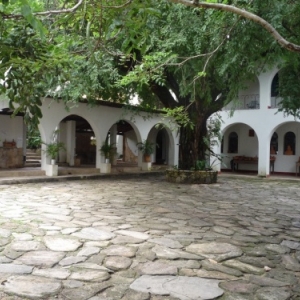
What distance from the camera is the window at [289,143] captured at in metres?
18.6

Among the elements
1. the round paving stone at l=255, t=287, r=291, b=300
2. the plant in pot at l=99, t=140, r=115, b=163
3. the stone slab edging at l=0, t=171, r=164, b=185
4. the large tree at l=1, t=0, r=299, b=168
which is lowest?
the round paving stone at l=255, t=287, r=291, b=300

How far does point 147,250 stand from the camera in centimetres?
447

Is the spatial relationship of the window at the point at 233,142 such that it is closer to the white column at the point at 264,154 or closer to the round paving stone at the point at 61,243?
the white column at the point at 264,154

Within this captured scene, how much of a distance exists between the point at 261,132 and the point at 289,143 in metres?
2.32

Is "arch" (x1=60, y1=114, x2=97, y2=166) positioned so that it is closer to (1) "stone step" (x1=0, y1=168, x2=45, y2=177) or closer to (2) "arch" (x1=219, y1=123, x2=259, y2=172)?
(1) "stone step" (x1=0, y1=168, x2=45, y2=177)

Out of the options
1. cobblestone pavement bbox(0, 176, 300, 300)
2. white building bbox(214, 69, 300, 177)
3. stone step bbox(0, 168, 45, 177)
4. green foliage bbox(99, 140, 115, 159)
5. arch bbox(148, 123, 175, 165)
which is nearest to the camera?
cobblestone pavement bbox(0, 176, 300, 300)

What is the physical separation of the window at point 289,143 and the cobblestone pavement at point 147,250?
1112cm

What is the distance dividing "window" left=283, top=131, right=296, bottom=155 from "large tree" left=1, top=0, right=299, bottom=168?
26.3 feet

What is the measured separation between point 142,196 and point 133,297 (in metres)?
6.49

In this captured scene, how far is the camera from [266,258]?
431 centimetres

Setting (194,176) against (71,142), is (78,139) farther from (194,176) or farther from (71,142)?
(194,176)

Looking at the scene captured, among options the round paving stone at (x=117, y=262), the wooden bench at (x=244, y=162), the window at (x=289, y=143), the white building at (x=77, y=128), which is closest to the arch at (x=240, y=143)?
the wooden bench at (x=244, y=162)

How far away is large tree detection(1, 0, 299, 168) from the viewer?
10.7 ft

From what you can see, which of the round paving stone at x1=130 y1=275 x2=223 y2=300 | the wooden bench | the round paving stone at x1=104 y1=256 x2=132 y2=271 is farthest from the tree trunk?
the round paving stone at x1=130 y1=275 x2=223 y2=300
